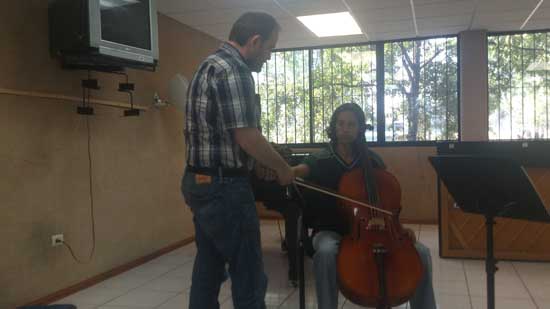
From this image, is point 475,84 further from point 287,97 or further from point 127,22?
point 127,22

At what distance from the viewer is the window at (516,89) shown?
523 cm

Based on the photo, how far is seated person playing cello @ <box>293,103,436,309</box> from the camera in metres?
2.12

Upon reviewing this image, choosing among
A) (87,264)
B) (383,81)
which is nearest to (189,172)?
(87,264)

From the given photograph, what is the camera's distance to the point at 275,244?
4590 mm

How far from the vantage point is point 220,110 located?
65.1 inches

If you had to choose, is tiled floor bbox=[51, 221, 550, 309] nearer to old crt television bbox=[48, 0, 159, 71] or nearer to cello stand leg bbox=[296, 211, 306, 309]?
cello stand leg bbox=[296, 211, 306, 309]

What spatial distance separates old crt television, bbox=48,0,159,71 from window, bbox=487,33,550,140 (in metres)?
3.79

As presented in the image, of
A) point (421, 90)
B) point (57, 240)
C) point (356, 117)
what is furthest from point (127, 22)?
point (421, 90)

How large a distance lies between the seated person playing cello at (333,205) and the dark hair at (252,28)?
2.02 feet

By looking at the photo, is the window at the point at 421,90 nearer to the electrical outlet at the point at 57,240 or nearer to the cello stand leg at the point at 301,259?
the cello stand leg at the point at 301,259

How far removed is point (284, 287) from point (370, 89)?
3123 mm

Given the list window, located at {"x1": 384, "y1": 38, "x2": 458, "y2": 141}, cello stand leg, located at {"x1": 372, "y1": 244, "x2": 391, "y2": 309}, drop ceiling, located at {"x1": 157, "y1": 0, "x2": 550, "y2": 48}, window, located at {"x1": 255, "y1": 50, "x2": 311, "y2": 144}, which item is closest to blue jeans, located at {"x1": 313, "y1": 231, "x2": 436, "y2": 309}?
cello stand leg, located at {"x1": 372, "y1": 244, "x2": 391, "y2": 309}

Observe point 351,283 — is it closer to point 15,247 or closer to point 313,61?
point 15,247

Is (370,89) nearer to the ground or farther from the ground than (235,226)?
farther from the ground
